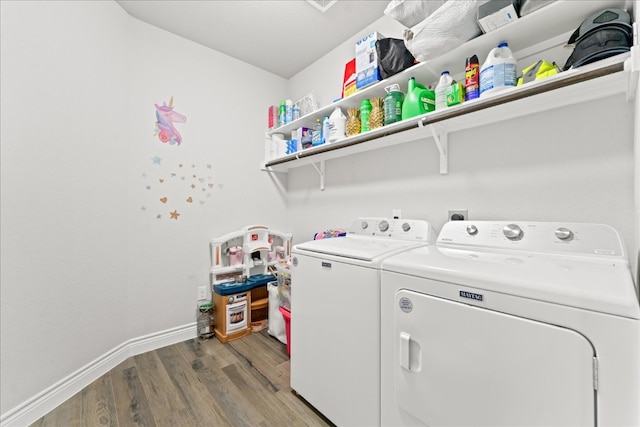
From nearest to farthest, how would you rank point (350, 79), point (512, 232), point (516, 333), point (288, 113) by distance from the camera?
point (516, 333) → point (512, 232) → point (350, 79) → point (288, 113)

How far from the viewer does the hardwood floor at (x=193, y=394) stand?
1.38 meters

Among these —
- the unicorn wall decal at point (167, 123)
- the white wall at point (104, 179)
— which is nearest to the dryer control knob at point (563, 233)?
the white wall at point (104, 179)

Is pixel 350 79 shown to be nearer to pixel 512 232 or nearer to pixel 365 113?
pixel 365 113

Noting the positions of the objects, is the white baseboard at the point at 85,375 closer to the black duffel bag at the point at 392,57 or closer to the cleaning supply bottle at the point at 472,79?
the black duffel bag at the point at 392,57

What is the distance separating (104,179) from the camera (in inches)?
70.8

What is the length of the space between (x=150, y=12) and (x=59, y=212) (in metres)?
1.60

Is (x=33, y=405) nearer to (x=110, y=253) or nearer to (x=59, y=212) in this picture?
(x=110, y=253)

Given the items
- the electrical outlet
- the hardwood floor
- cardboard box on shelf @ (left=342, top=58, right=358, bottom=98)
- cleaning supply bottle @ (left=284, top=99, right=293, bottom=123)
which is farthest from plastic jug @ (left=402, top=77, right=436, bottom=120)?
the hardwood floor

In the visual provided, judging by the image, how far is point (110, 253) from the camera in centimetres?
184

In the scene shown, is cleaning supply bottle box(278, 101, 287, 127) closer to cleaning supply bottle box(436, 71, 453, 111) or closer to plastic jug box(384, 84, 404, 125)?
plastic jug box(384, 84, 404, 125)

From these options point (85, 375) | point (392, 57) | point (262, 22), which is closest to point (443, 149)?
point (392, 57)

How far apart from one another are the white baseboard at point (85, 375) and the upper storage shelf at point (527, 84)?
7.18 ft

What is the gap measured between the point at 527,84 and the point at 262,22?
1.91 m

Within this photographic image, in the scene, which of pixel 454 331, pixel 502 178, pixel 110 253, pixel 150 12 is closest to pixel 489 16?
pixel 502 178
